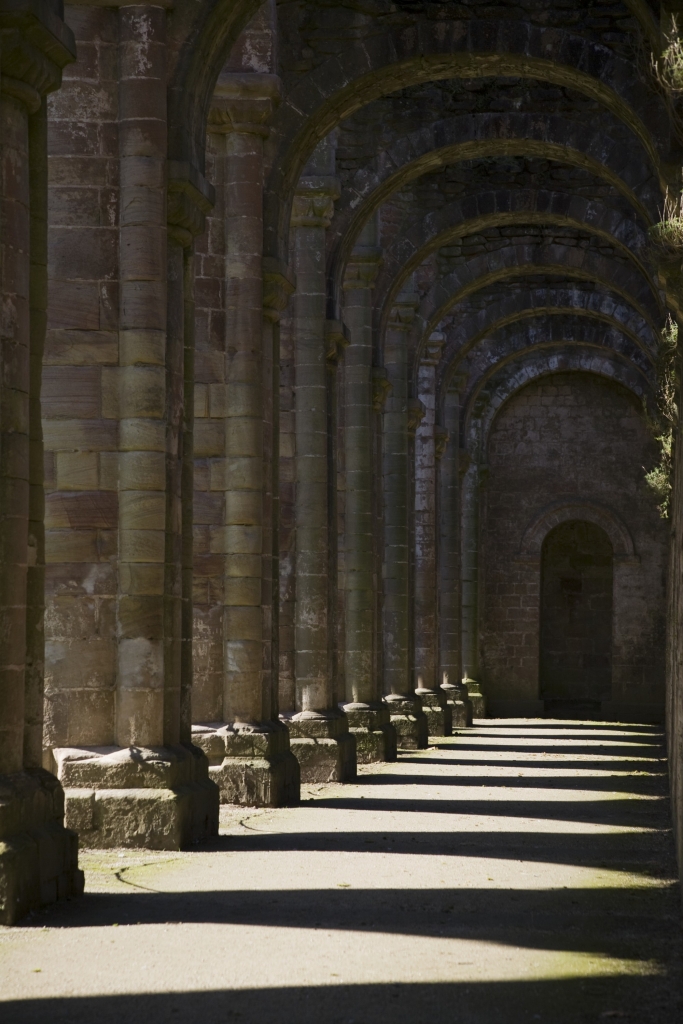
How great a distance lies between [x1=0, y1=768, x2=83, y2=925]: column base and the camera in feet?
22.4

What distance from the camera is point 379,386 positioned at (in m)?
19.2

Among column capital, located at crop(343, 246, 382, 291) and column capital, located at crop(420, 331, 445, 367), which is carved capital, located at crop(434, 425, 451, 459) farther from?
column capital, located at crop(343, 246, 382, 291)

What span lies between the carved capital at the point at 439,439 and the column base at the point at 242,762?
1292cm

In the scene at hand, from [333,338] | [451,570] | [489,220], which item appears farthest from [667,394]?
[451,570]

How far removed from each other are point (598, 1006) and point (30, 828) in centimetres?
288

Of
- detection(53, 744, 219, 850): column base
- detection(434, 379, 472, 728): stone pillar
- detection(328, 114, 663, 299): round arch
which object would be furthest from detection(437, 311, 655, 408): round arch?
detection(53, 744, 219, 850): column base

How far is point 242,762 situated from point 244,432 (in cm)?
257

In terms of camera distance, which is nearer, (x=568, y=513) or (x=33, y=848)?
(x=33, y=848)

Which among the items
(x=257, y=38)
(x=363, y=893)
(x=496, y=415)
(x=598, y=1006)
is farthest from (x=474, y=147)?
(x=496, y=415)

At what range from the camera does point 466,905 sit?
306 inches

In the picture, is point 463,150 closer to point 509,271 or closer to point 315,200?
point 315,200

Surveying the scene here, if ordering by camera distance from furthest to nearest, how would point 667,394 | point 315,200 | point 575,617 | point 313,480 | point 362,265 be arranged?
1. point 575,617
2. point 362,265
3. point 315,200
4. point 313,480
5. point 667,394

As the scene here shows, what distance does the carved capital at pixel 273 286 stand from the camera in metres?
13.1

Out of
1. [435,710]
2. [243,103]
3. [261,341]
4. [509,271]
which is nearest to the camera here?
[243,103]
